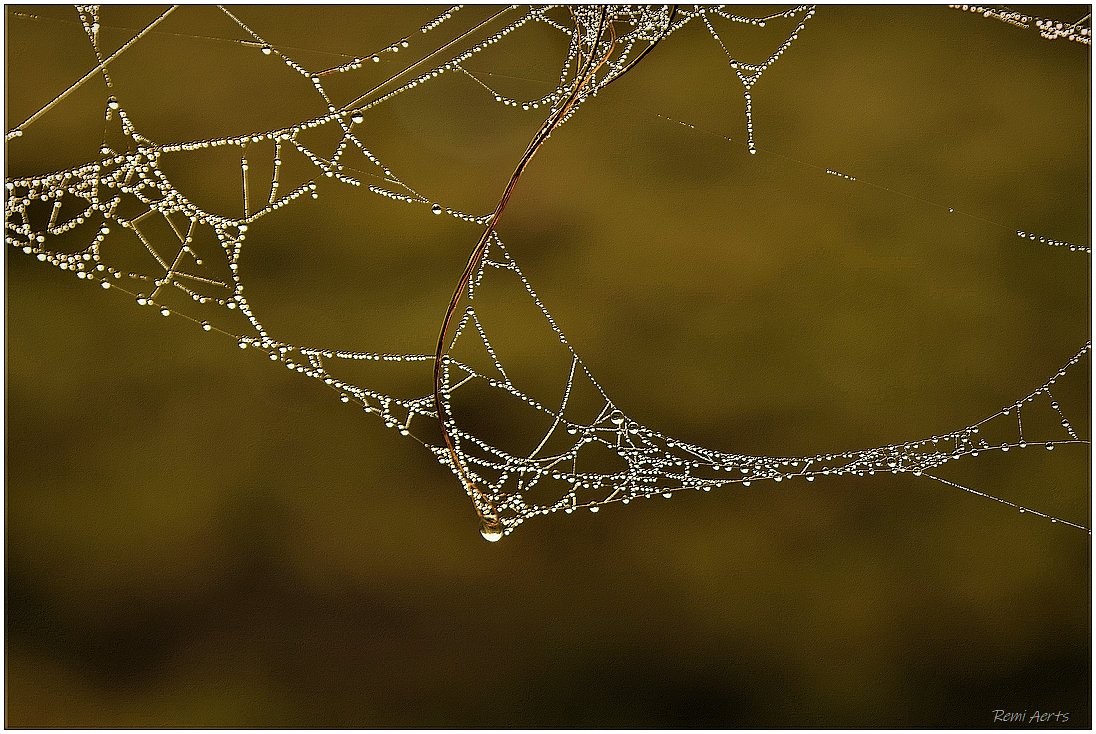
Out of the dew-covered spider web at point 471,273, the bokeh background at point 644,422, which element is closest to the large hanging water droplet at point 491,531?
the dew-covered spider web at point 471,273

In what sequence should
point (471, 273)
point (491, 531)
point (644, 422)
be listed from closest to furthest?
point (491, 531) < point (471, 273) < point (644, 422)

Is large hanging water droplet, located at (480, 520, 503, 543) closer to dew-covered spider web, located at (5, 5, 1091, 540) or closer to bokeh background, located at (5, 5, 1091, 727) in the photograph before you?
dew-covered spider web, located at (5, 5, 1091, 540)

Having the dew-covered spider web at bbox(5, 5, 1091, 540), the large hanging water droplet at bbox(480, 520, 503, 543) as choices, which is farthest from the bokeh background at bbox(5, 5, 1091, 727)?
the large hanging water droplet at bbox(480, 520, 503, 543)

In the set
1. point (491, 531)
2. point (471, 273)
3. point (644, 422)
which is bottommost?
point (491, 531)

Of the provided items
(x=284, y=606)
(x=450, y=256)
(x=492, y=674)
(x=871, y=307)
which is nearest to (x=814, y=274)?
(x=871, y=307)

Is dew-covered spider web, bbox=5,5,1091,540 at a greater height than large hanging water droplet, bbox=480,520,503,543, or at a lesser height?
greater

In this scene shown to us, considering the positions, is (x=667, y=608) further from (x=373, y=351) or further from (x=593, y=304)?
(x=373, y=351)

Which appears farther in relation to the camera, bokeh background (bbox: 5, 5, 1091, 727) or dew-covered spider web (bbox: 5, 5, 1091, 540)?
bokeh background (bbox: 5, 5, 1091, 727)

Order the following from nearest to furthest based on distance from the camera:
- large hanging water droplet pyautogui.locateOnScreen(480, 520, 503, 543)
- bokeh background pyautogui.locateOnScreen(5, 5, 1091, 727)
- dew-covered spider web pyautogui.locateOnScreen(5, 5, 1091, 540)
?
large hanging water droplet pyautogui.locateOnScreen(480, 520, 503, 543), dew-covered spider web pyautogui.locateOnScreen(5, 5, 1091, 540), bokeh background pyautogui.locateOnScreen(5, 5, 1091, 727)
